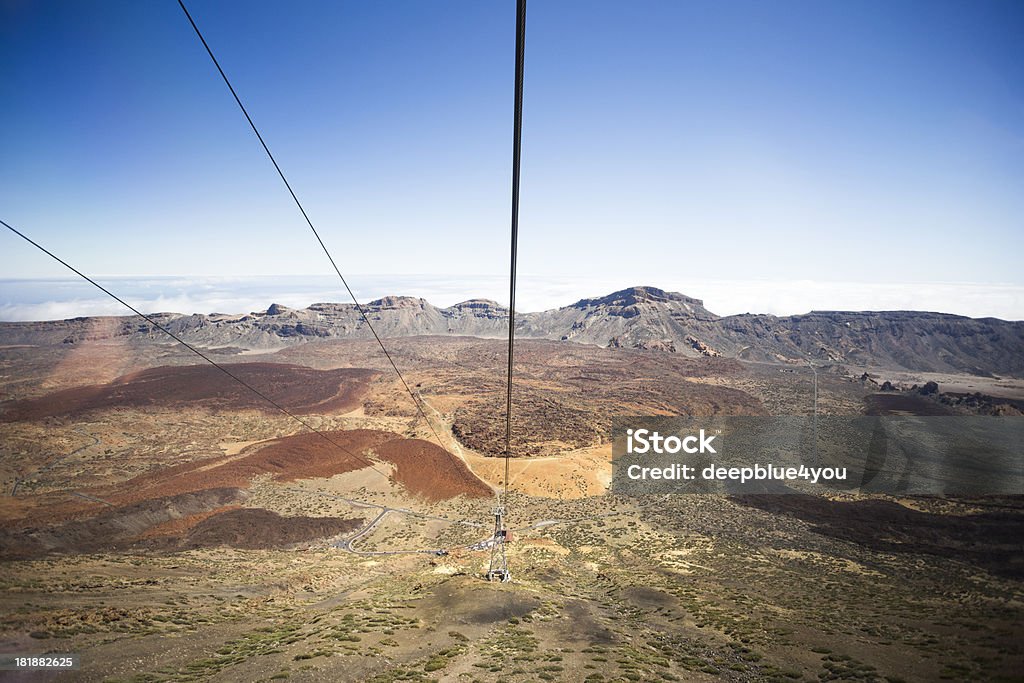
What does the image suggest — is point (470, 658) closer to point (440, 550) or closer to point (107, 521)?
point (440, 550)

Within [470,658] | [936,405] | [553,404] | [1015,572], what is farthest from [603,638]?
[936,405]

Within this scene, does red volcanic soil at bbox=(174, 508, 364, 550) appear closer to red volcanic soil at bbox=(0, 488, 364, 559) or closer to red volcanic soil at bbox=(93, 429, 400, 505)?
red volcanic soil at bbox=(0, 488, 364, 559)
